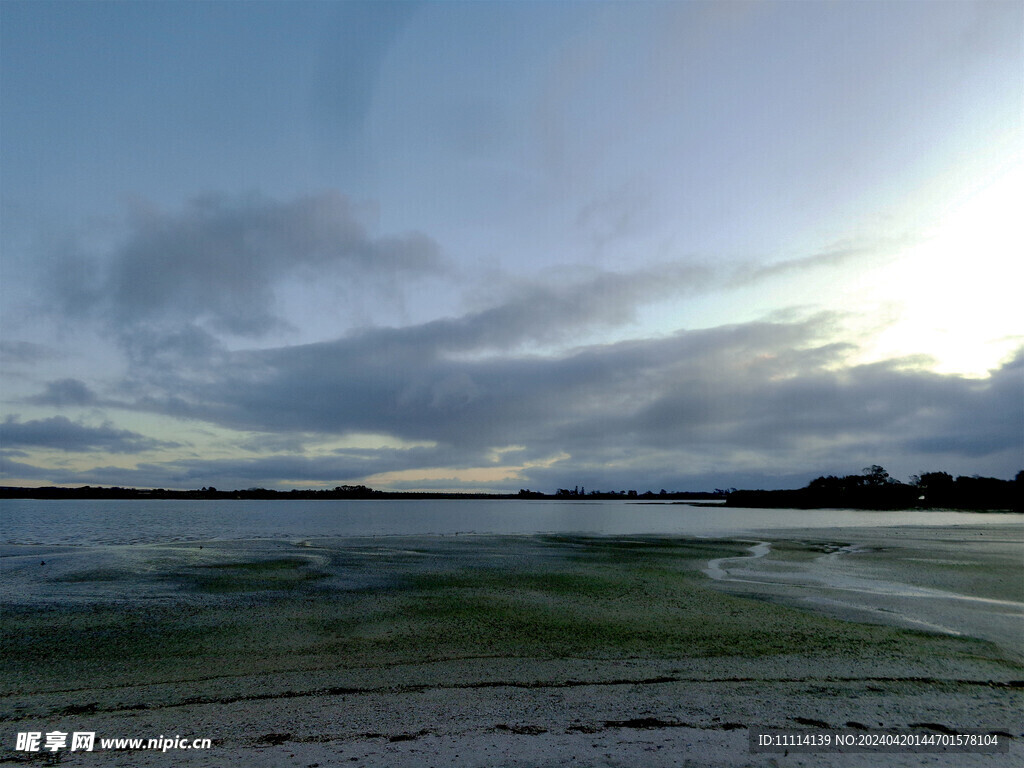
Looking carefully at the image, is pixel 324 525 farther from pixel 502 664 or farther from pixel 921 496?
pixel 921 496

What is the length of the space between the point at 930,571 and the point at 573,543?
2379 centimetres

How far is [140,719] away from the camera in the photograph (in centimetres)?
911

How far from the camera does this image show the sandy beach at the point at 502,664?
8.23m

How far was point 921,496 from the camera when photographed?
163 metres

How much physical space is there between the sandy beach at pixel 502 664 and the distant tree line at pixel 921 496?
15260cm

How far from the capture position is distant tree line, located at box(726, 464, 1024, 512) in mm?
143500

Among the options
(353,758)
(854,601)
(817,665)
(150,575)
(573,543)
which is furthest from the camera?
(573,543)

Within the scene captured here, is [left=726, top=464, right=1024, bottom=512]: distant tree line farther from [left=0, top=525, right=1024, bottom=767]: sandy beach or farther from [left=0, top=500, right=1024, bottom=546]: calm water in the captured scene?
[left=0, top=525, right=1024, bottom=767]: sandy beach

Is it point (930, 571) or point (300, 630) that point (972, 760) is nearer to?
point (300, 630)

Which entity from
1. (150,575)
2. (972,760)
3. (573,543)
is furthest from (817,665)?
(573,543)

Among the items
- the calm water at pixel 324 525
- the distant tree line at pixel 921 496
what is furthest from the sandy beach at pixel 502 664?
the distant tree line at pixel 921 496

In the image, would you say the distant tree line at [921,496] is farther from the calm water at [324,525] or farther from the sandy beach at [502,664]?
the sandy beach at [502,664]

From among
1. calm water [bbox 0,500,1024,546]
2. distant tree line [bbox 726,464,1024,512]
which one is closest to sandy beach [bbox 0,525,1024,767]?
calm water [bbox 0,500,1024,546]

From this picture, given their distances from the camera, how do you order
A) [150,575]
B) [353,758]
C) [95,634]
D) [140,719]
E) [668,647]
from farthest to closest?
1. [150,575]
2. [95,634]
3. [668,647]
4. [140,719]
5. [353,758]
